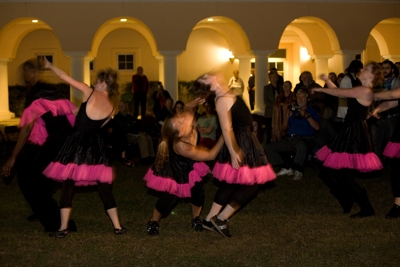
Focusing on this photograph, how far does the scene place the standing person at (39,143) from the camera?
7031 millimetres

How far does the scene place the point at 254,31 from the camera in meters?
17.8

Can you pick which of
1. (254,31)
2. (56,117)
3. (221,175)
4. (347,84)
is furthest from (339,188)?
(254,31)

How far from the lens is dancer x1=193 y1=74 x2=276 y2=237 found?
6641 millimetres

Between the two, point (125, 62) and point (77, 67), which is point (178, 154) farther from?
point (125, 62)

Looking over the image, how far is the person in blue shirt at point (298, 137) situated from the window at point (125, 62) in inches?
550

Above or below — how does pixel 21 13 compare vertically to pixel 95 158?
above

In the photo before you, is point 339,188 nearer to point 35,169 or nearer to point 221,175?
point 221,175

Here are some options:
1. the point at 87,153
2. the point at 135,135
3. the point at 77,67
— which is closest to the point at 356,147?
the point at 87,153

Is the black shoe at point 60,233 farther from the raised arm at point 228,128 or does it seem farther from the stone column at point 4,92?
the stone column at point 4,92

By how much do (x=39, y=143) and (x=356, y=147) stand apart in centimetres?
366

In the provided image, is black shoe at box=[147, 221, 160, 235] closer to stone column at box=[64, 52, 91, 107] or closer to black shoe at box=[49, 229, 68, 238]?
black shoe at box=[49, 229, 68, 238]

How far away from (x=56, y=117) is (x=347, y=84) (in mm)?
5031

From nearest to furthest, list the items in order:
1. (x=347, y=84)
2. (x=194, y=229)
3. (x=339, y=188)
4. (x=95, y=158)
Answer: (x=95, y=158) → (x=194, y=229) → (x=339, y=188) → (x=347, y=84)

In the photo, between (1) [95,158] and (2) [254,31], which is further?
(2) [254,31]
